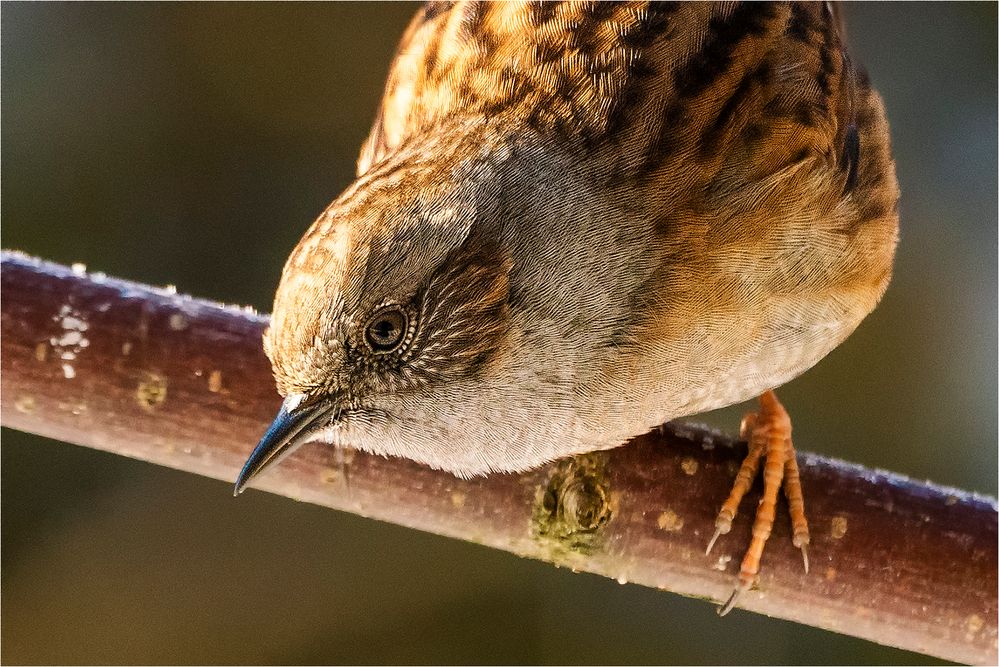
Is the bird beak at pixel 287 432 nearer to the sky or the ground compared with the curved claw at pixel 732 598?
nearer to the sky

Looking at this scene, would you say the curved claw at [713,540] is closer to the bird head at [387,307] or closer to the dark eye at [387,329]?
the bird head at [387,307]

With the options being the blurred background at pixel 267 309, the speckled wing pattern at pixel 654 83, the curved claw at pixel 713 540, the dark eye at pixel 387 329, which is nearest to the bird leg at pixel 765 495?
the curved claw at pixel 713 540

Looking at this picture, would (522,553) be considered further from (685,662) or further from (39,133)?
(39,133)

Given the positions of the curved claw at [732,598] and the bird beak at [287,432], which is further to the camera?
the curved claw at [732,598]

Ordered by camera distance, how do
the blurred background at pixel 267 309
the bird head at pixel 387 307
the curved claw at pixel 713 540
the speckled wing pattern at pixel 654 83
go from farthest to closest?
the blurred background at pixel 267 309, the curved claw at pixel 713 540, the speckled wing pattern at pixel 654 83, the bird head at pixel 387 307

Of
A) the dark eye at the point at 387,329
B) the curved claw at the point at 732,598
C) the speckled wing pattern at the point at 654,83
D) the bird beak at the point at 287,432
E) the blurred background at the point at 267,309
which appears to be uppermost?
the blurred background at the point at 267,309
